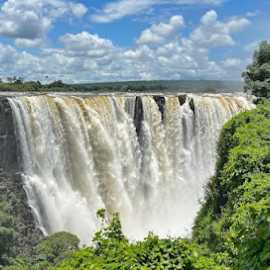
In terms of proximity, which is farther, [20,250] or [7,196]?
[7,196]

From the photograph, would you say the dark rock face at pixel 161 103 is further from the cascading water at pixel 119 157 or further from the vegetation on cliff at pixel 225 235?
the vegetation on cliff at pixel 225 235

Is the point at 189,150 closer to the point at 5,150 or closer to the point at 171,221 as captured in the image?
the point at 171,221

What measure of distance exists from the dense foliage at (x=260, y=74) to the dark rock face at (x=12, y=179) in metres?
12.3

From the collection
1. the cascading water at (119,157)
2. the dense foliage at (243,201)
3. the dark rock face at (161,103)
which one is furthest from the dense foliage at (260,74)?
the dense foliage at (243,201)

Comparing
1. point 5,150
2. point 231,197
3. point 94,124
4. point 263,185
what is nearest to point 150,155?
point 94,124

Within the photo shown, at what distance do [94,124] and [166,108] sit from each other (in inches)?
177

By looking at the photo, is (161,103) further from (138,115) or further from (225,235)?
(225,235)

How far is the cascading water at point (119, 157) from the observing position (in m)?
17.2

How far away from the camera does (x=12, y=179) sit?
54.2 ft

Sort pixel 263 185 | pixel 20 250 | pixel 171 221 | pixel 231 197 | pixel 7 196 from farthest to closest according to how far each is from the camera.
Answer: pixel 171 221 < pixel 7 196 < pixel 20 250 < pixel 231 197 < pixel 263 185

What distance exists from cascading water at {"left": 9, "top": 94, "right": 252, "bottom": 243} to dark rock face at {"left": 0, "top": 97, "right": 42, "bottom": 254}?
0.24 m

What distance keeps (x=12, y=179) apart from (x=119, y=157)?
5212mm

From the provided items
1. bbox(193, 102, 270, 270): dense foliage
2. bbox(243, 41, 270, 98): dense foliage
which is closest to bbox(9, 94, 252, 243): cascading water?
bbox(243, 41, 270, 98): dense foliage

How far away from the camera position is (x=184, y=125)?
2292 centimetres
